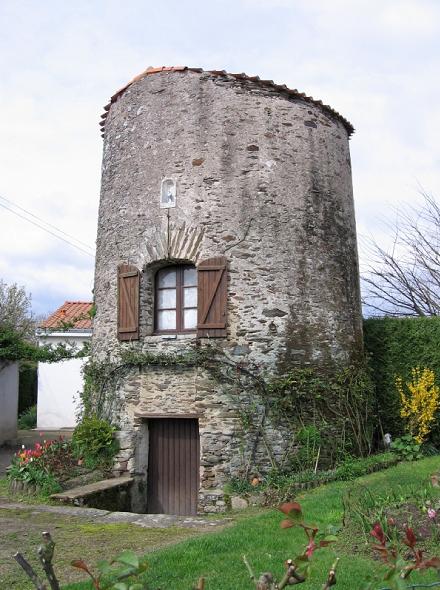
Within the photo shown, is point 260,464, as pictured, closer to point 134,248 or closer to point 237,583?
point 134,248

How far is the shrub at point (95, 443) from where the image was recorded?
10.8 m

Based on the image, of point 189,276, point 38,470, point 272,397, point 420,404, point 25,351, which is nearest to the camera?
point 38,470

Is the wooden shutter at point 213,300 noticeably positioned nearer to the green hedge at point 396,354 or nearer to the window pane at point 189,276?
the window pane at point 189,276

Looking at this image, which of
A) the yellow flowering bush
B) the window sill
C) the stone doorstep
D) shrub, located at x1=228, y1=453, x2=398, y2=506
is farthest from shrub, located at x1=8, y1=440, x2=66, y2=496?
the yellow flowering bush

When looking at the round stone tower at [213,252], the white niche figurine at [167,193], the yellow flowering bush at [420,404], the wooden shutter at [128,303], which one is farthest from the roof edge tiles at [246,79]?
the yellow flowering bush at [420,404]

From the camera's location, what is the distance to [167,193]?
11.1 metres

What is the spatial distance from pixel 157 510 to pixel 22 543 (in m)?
4.40

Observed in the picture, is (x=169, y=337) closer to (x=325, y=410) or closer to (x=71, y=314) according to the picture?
(x=325, y=410)

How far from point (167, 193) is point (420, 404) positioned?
6.36m

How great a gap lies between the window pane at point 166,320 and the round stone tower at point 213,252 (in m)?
0.03

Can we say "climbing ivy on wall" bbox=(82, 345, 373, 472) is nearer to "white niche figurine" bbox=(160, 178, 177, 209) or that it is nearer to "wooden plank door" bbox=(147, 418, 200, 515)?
"wooden plank door" bbox=(147, 418, 200, 515)

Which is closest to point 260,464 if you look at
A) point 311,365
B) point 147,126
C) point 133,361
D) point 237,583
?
point 311,365

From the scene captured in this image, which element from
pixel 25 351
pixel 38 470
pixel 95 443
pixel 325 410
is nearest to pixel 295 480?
pixel 325 410

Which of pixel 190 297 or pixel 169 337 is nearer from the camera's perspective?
pixel 169 337
